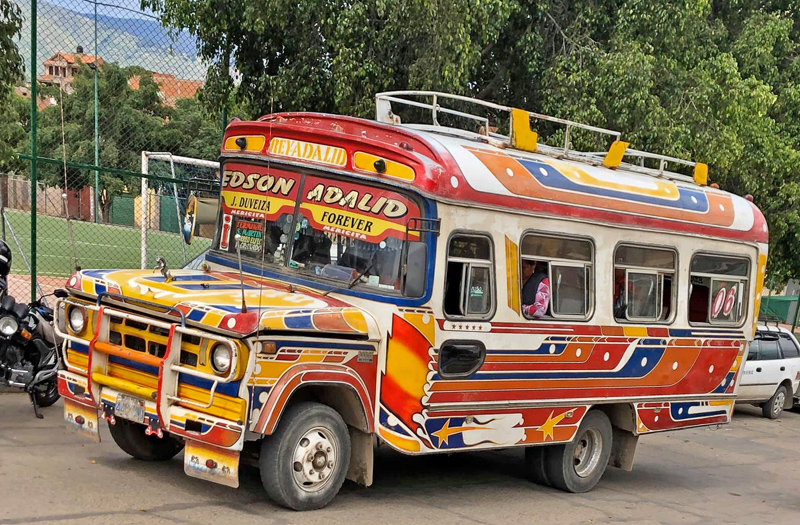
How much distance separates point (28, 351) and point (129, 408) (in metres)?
3.16

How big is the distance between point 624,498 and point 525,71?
893 centimetres

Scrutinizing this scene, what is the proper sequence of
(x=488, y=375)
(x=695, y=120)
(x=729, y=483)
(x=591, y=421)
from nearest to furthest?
(x=488, y=375)
(x=591, y=421)
(x=729, y=483)
(x=695, y=120)

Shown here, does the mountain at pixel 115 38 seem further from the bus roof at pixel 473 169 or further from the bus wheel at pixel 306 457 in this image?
the bus wheel at pixel 306 457

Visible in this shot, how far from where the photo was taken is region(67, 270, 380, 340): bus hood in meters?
6.62

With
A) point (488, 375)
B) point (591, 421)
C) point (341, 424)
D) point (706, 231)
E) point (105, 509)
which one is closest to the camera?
point (105, 509)

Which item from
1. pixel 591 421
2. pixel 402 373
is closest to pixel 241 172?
pixel 402 373

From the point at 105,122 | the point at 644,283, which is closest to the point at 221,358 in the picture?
the point at 644,283

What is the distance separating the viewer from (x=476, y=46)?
1400cm

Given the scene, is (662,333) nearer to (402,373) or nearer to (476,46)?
(402,373)

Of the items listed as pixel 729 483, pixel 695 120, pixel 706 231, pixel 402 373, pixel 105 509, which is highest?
pixel 695 120

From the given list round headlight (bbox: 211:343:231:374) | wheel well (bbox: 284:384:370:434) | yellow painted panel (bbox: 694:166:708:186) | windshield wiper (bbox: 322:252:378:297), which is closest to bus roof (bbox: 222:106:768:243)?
windshield wiper (bbox: 322:252:378:297)

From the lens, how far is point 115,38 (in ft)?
42.4

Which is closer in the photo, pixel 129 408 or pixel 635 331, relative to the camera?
pixel 129 408

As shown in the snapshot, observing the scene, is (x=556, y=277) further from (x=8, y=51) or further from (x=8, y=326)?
(x=8, y=51)
